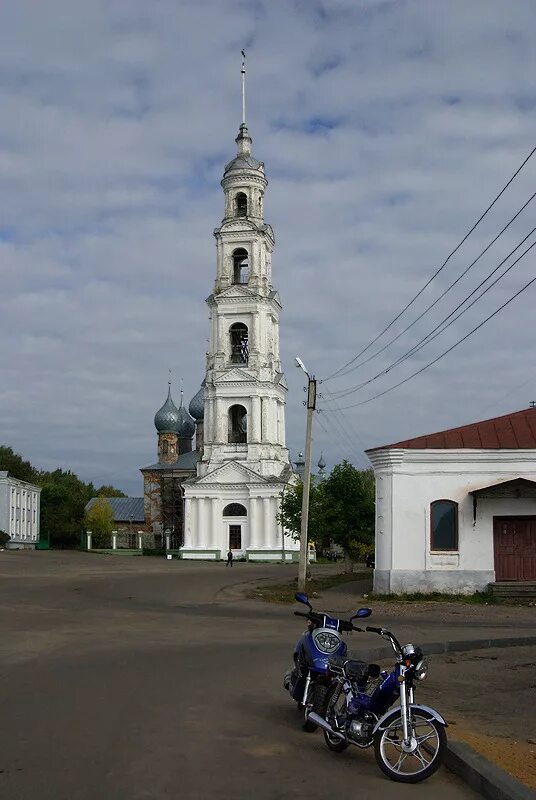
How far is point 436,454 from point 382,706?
2173 centimetres

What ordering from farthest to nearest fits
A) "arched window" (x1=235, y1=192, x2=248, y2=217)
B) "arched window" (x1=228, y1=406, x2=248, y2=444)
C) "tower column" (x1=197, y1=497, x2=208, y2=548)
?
"arched window" (x1=235, y1=192, x2=248, y2=217) → "arched window" (x1=228, y1=406, x2=248, y2=444) → "tower column" (x1=197, y1=497, x2=208, y2=548)

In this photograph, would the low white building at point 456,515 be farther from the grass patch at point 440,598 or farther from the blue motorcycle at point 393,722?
the blue motorcycle at point 393,722

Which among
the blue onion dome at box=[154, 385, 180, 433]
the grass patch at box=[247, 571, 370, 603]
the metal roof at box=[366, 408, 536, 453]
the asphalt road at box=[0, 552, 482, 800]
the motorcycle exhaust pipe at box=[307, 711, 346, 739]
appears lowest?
the grass patch at box=[247, 571, 370, 603]

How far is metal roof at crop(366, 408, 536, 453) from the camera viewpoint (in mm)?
29156

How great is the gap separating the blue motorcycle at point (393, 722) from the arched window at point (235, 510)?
6560 centimetres

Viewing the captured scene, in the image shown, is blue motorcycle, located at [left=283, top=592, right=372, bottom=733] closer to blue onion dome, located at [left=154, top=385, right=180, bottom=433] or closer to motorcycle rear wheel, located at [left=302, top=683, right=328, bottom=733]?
motorcycle rear wheel, located at [left=302, top=683, right=328, bottom=733]

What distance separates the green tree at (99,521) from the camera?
320ft

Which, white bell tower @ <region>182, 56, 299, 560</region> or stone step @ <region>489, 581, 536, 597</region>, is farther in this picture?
white bell tower @ <region>182, 56, 299, 560</region>

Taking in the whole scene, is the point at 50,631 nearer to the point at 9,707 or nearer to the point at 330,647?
the point at 9,707

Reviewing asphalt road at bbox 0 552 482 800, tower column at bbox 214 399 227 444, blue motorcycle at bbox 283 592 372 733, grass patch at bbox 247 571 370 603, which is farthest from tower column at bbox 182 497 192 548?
blue motorcycle at bbox 283 592 372 733

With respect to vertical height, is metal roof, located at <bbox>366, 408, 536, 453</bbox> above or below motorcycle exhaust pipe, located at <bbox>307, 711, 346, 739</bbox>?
above

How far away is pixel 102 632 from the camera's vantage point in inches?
747

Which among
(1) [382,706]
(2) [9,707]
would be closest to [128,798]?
(1) [382,706]

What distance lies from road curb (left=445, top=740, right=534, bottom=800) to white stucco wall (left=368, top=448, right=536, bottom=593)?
69.4ft
